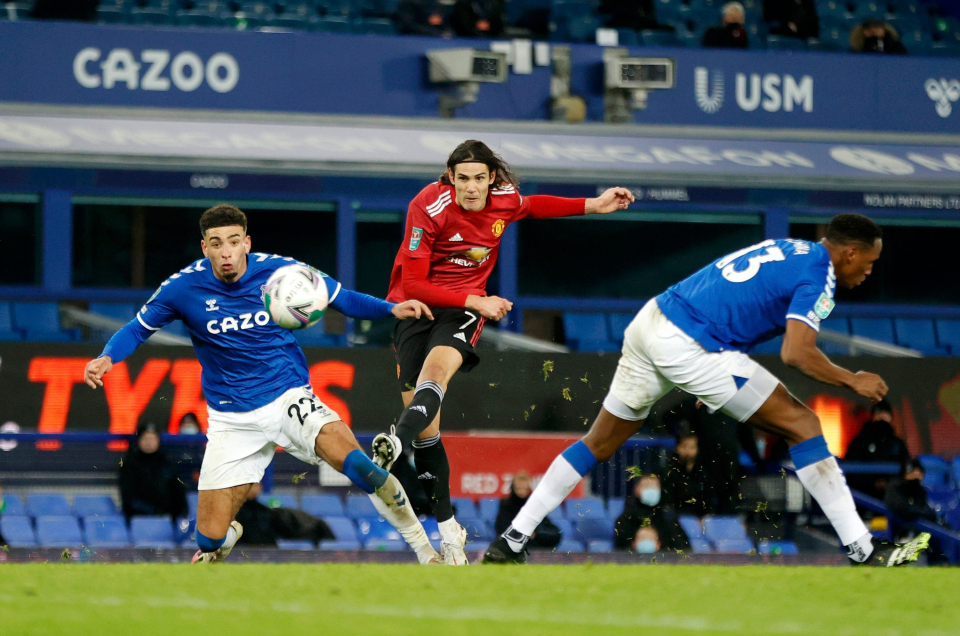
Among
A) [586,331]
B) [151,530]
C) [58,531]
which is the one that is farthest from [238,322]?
[586,331]

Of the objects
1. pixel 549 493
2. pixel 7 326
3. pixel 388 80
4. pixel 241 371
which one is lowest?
pixel 7 326

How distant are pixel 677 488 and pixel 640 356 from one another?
393 cm

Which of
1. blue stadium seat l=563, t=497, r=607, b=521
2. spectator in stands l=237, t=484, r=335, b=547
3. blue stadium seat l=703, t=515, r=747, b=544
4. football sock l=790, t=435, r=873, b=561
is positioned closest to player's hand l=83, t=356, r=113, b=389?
spectator in stands l=237, t=484, r=335, b=547

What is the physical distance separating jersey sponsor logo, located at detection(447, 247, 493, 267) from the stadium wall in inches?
335

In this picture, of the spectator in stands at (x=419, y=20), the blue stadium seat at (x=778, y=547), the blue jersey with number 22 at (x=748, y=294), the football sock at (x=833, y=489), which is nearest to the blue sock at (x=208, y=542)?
the blue jersey with number 22 at (x=748, y=294)

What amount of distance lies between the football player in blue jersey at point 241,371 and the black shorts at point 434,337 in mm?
283

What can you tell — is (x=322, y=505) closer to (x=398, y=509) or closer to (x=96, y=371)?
(x=398, y=509)

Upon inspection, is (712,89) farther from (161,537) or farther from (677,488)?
(161,537)

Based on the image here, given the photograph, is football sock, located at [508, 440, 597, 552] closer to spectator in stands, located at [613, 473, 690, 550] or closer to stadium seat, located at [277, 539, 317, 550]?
spectator in stands, located at [613, 473, 690, 550]

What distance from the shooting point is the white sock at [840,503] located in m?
6.35

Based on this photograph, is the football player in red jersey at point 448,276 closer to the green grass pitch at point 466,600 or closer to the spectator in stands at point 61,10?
the green grass pitch at point 466,600

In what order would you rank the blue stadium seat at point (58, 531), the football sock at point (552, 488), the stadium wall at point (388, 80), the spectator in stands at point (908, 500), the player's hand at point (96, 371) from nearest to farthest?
1. the player's hand at point (96, 371)
2. the football sock at point (552, 488)
3. the blue stadium seat at point (58, 531)
4. the spectator in stands at point (908, 500)
5. the stadium wall at point (388, 80)

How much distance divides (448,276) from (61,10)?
9474mm

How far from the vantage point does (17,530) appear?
33.2ft
